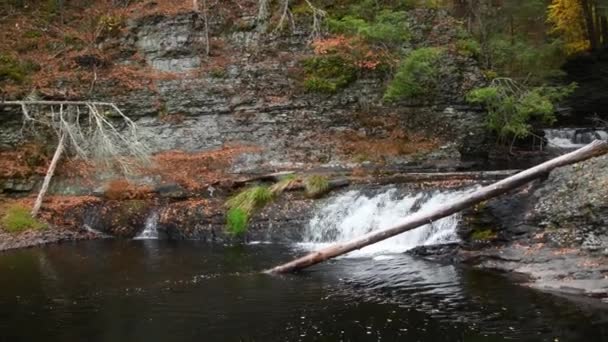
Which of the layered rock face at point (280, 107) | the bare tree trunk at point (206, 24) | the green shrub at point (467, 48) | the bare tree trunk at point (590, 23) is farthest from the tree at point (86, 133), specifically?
the bare tree trunk at point (590, 23)

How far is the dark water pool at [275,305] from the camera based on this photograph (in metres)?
8.22

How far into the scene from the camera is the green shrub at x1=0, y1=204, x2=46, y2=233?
17.4 meters

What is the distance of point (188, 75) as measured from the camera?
22.6 m

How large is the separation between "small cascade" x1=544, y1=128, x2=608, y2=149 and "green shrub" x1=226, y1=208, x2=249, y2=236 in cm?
1373

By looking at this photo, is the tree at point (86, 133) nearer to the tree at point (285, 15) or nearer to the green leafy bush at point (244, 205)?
the green leafy bush at point (244, 205)

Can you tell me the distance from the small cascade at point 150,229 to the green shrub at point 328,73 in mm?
7589

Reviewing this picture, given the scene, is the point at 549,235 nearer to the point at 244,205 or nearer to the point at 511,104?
the point at 244,205

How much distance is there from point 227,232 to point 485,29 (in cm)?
1579

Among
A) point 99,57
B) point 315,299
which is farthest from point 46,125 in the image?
point 315,299

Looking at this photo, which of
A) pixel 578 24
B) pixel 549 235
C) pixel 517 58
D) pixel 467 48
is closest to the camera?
pixel 549 235

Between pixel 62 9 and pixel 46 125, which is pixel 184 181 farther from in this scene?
pixel 62 9

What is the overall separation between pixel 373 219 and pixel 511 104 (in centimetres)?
731

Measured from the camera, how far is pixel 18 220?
1761 centimetres

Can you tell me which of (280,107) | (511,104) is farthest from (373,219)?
(280,107)
